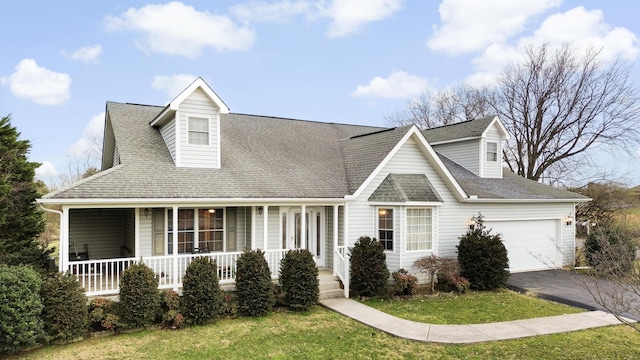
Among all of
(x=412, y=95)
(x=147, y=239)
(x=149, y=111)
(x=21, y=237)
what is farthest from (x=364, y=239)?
(x=412, y=95)

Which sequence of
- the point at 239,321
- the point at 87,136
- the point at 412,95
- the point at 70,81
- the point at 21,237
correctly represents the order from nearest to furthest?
1. the point at 239,321
2. the point at 21,237
3. the point at 70,81
4. the point at 87,136
5. the point at 412,95

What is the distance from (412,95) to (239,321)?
110ft

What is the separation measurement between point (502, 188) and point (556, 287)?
182 inches

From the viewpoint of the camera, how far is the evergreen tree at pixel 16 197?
45.1 ft

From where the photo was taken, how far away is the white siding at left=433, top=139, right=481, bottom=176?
17.6 metres

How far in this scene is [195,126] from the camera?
40.3 feet

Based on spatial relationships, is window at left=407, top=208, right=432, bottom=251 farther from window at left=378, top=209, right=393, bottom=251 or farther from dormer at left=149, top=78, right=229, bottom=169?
dormer at left=149, top=78, right=229, bottom=169

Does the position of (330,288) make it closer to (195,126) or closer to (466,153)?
(195,126)

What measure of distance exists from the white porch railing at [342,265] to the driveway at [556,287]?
241 inches

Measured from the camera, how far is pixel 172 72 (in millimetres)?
23016

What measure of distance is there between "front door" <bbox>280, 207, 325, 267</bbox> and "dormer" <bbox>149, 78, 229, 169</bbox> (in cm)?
299

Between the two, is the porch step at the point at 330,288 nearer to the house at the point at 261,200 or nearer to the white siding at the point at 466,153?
the house at the point at 261,200

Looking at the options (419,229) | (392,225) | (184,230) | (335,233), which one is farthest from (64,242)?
(419,229)

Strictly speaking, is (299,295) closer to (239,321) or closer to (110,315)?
(239,321)
